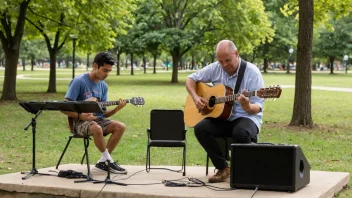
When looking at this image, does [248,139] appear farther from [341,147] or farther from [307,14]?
[307,14]

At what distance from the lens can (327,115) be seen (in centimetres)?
1741

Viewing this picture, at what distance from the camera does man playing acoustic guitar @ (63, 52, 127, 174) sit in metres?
6.99

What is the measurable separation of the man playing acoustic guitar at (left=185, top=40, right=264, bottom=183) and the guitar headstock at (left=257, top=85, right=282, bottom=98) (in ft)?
0.66

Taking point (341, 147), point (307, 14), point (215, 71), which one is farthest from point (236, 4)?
Result: point (215, 71)

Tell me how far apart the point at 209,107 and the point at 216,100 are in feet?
0.61

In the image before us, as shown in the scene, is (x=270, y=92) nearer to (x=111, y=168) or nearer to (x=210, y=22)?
(x=111, y=168)

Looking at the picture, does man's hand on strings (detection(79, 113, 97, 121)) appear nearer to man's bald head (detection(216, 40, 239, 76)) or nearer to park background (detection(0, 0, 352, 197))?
man's bald head (detection(216, 40, 239, 76))

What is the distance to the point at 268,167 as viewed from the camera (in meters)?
5.95

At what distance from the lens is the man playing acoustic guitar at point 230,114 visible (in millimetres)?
6559

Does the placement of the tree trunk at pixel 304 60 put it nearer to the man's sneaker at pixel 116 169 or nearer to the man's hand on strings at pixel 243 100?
the man's sneaker at pixel 116 169

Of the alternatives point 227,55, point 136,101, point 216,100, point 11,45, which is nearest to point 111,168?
point 136,101

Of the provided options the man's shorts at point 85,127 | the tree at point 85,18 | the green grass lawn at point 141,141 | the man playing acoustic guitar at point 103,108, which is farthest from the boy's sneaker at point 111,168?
the tree at point 85,18

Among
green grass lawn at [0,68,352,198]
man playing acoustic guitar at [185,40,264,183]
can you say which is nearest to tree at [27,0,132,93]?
green grass lawn at [0,68,352,198]

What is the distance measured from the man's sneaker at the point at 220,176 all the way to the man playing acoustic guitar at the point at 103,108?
1.22m
